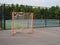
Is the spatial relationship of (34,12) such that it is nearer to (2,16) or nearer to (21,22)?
(2,16)

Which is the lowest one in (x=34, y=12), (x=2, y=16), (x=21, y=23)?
(x=21, y=23)

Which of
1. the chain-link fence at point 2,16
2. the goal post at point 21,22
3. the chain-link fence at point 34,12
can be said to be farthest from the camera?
the chain-link fence at point 34,12

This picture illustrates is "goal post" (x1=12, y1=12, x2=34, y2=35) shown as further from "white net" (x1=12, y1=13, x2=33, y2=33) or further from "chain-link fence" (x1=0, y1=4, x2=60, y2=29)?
"chain-link fence" (x1=0, y1=4, x2=60, y2=29)

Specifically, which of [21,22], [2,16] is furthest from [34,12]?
[21,22]

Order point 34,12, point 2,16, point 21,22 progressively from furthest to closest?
1. point 34,12
2. point 2,16
3. point 21,22

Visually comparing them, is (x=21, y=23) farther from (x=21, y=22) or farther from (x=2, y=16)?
(x=2, y=16)

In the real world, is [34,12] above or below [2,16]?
above

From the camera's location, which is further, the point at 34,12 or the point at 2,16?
the point at 34,12

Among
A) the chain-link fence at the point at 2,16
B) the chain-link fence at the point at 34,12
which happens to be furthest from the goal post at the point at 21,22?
the chain-link fence at the point at 34,12

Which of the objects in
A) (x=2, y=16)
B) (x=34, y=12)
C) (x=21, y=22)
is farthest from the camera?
(x=34, y=12)

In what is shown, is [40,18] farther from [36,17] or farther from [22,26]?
[22,26]

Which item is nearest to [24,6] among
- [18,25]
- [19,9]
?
[19,9]

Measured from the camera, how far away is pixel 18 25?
16500 mm

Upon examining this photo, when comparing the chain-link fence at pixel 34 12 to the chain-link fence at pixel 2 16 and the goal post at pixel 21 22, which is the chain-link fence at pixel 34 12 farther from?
the goal post at pixel 21 22
